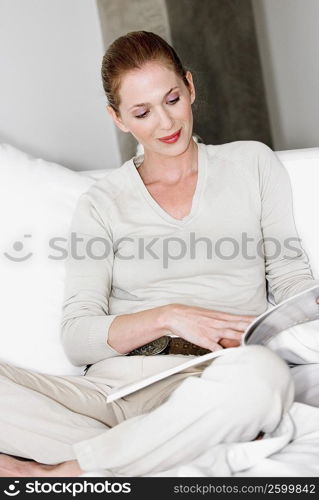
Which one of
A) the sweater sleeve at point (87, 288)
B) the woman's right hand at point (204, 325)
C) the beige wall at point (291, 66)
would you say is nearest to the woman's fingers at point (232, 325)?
the woman's right hand at point (204, 325)

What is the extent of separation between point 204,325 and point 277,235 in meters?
0.39

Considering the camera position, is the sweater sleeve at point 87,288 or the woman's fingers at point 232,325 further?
the sweater sleeve at point 87,288

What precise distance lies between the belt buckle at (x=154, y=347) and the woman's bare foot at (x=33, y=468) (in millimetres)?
333

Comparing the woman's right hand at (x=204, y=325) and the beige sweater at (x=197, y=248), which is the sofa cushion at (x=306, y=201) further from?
the woman's right hand at (x=204, y=325)

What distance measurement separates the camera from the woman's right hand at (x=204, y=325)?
171 centimetres

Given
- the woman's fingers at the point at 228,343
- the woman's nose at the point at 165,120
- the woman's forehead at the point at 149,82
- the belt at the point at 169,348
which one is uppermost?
the woman's forehead at the point at 149,82

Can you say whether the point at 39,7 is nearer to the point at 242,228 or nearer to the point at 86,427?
the point at 242,228

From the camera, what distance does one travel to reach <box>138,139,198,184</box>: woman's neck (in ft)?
6.62

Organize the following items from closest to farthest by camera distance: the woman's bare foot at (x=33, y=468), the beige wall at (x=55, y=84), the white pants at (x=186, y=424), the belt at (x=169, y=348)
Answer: the white pants at (x=186, y=424)
the woman's bare foot at (x=33, y=468)
the belt at (x=169, y=348)
the beige wall at (x=55, y=84)

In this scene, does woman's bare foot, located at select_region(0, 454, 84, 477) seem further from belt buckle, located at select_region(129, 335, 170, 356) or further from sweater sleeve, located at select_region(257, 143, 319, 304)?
sweater sleeve, located at select_region(257, 143, 319, 304)

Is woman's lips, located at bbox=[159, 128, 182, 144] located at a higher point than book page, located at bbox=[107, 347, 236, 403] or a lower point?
higher

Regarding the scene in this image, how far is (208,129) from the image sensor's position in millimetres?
2955

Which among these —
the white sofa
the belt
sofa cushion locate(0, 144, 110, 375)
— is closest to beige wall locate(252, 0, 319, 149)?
the white sofa

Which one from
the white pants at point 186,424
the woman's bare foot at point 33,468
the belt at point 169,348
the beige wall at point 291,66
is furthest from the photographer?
the beige wall at point 291,66
